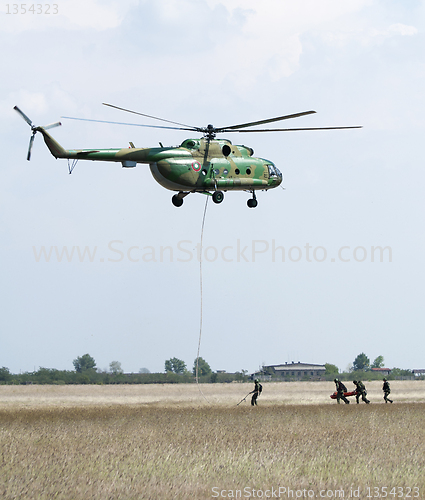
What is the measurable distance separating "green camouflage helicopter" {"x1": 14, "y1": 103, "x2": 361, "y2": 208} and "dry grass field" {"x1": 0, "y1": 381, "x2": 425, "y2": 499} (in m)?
8.72

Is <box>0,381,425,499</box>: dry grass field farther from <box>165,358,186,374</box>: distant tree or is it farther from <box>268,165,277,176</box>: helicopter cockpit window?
<box>165,358,186,374</box>: distant tree

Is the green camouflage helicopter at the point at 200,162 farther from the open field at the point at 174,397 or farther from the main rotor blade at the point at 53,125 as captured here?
the open field at the point at 174,397

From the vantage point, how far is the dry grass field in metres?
12.6

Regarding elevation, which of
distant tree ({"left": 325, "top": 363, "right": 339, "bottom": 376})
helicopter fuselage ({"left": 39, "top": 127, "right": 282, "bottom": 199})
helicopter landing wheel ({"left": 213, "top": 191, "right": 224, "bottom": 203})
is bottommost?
distant tree ({"left": 325, "top": 363, "right": 339, "bottom": 376})

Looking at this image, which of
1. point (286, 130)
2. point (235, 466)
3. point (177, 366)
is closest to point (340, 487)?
point (235, 466)

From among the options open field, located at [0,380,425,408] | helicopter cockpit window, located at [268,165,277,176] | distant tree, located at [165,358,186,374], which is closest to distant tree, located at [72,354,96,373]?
distant tree, located at [165,358,186,374]

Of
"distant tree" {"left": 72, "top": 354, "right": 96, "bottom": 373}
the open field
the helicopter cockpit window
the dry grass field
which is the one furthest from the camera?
"distant tree" {"left": 72, "top": 354, "right": 96, "bottom": 373}

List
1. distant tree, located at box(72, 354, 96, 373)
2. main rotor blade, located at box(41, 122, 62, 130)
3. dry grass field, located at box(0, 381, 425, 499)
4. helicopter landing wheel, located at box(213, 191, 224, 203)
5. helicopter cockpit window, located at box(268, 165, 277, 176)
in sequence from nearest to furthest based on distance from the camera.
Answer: dry grass field, located at box(0, 381, 425, 499)
main rotor blade, located at box(41, 122, 62, 130)
helicopter landing wheel, located at box(213, 191, 224, 203)
helicopter cockpit window, located at box(268, 165, 277, 176)
distant tree, located at box(72, 354, 96, 373)

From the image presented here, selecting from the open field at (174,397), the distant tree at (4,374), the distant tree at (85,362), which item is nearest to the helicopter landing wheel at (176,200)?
the open field at (174,397)

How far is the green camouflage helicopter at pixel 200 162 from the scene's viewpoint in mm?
23750

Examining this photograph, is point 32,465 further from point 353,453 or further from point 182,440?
point 353,453

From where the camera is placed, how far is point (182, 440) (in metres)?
18.4

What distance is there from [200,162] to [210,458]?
13.1 meters

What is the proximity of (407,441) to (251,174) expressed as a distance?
1296 cm
